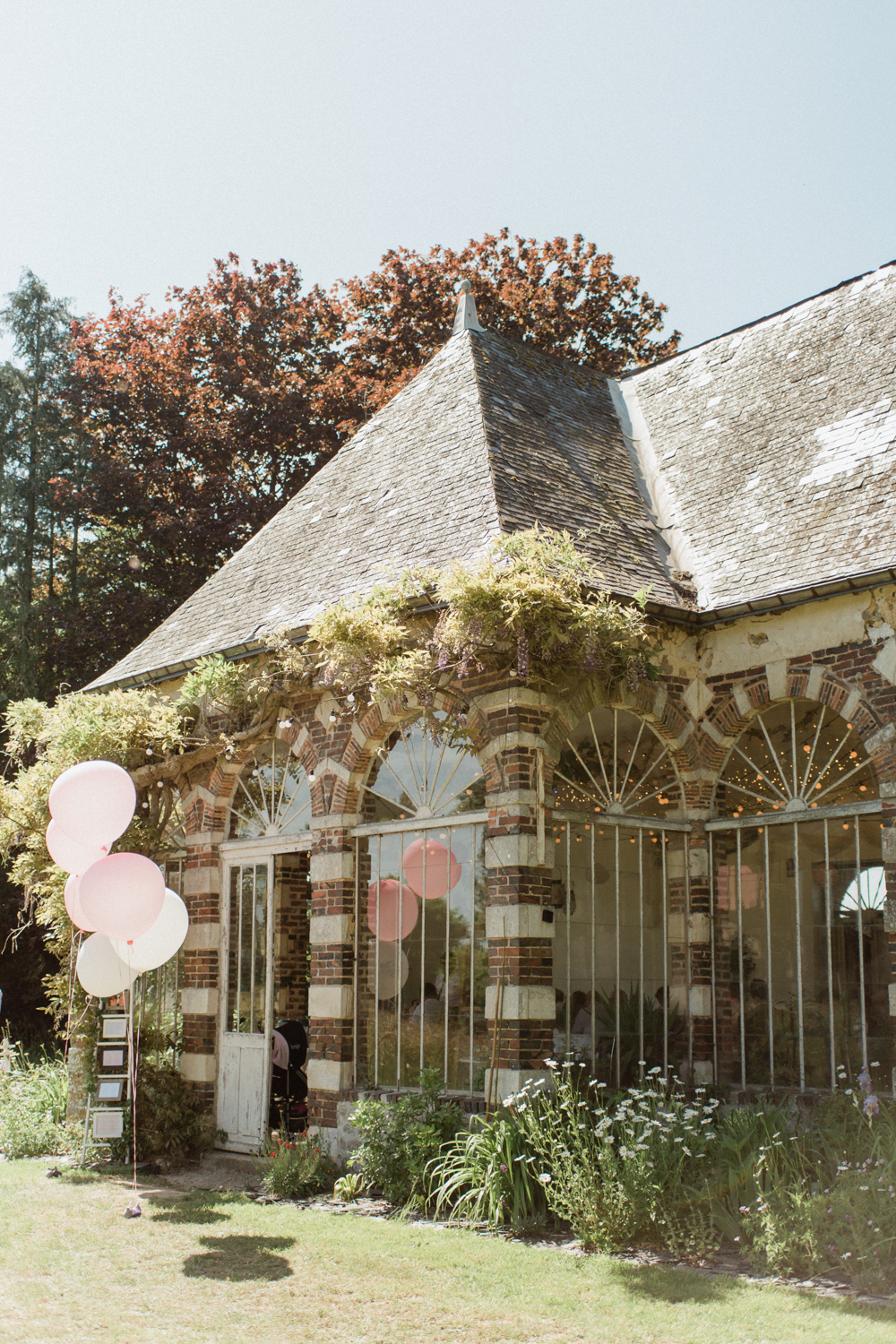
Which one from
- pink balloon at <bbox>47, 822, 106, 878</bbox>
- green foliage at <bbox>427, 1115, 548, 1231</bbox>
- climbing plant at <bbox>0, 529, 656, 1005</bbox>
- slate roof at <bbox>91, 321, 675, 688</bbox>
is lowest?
green foliage at <bbox>427, 1115, 548, 1231</bbox>

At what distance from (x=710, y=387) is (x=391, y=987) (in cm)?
740

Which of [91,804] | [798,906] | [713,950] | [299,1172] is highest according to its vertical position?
[91,804]

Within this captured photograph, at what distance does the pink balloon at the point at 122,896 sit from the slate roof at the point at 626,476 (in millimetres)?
2792

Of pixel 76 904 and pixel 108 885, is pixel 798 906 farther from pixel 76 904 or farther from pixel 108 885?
pixel 76 904

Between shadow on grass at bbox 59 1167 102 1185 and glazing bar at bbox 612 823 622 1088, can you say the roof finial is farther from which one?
shadow on grass at bbox 59 1167 102 1185

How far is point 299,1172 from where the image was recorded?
29.2 feet

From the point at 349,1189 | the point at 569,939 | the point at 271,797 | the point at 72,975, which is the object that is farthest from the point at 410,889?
the point at 72,975

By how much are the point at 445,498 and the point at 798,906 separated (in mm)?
4448

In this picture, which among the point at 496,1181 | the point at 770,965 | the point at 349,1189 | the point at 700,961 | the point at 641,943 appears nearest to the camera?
the point at 496,1181

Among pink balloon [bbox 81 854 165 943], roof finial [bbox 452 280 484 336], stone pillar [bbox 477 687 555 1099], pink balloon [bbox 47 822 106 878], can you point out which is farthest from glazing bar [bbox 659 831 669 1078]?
roof finial [bbox 452 280 484 336]

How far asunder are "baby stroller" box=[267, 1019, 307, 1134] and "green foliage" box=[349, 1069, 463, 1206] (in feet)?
5.71

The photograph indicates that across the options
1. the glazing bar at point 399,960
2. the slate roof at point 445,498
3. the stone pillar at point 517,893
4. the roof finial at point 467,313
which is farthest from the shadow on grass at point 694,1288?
the roof finial at point 467,313

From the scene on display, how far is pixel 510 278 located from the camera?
20797 mm

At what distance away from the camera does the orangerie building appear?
8516 mm
